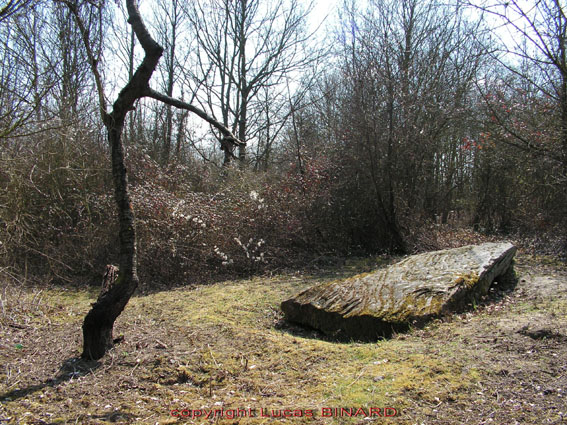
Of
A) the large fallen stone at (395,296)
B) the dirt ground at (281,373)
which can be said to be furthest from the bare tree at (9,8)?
the large fallen stone at (395,296)

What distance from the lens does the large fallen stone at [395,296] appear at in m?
4.18

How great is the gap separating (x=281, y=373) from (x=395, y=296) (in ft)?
6.06

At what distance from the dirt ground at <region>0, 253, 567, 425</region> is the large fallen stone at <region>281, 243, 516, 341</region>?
0.57ft

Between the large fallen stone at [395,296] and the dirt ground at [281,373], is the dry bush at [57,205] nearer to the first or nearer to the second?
the dirt ground at [281,373]

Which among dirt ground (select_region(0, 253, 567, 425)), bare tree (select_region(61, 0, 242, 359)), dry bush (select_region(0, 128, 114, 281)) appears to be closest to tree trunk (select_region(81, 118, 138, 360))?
bare tree (select_region(61, 0, 242, 359))

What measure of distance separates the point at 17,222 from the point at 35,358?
3.86 meters

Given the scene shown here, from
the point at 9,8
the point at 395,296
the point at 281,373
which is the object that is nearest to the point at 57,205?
the point at 9,8

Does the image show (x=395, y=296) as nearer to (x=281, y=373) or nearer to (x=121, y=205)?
(x=281, y=373)

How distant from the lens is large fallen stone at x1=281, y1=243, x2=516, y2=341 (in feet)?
13.7

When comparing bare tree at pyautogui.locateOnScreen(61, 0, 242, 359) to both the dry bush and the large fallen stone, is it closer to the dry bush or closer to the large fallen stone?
the large fallen stone

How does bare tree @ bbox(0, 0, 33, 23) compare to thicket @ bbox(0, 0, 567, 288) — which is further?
thicket @ bbox(0, 0, 567, 288)

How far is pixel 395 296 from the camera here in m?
4.47

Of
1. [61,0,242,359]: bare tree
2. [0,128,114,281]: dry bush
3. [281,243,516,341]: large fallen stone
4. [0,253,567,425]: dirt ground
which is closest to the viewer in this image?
[0,253,567,425]: dirt ground

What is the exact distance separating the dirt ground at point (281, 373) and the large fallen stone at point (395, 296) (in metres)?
0.17
